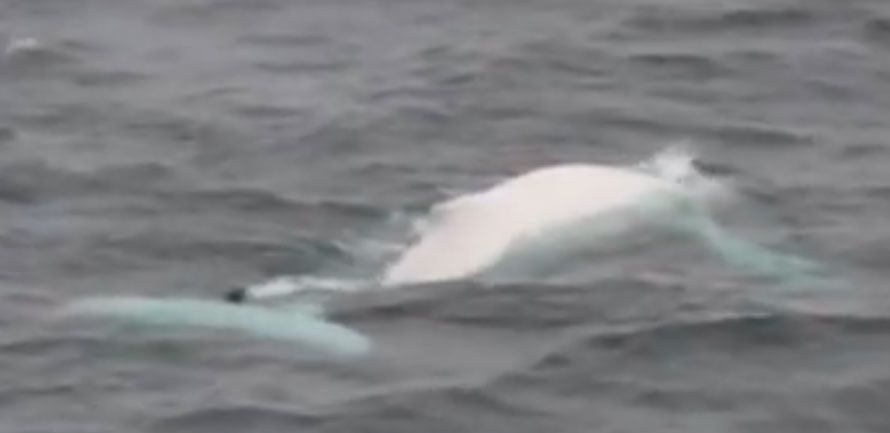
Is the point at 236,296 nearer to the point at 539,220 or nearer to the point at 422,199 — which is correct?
the point at 539,220

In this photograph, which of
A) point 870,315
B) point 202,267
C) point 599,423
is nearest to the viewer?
point 599,423

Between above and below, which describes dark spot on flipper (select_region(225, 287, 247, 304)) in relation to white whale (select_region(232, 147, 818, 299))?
below

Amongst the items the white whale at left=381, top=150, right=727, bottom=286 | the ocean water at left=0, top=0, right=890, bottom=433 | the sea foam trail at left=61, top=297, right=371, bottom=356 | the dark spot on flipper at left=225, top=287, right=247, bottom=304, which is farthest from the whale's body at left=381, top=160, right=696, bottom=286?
the sea foam trail at left=61, top=297, right=371, bottom=356

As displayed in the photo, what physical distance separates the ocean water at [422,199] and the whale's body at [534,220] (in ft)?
0.87

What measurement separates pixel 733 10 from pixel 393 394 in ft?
31.7

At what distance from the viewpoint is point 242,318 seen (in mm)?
16219

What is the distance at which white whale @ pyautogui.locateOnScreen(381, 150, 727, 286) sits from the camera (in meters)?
17.3

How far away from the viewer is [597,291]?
1688 cm

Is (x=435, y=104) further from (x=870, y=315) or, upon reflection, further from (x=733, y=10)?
(x=870, y=315)

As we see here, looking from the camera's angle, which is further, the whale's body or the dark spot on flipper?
the whale's body

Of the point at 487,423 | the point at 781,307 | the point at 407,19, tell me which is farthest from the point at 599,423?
the point at 407,19

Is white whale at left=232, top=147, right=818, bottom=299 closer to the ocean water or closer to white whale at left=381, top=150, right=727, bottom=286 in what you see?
white whale at left=381, top=150, right=727, bottom=286

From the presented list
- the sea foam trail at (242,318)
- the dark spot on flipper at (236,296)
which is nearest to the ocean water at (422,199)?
the sea foam trail at (242,318)

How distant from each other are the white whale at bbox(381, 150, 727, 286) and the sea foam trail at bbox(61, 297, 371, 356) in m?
1.01
